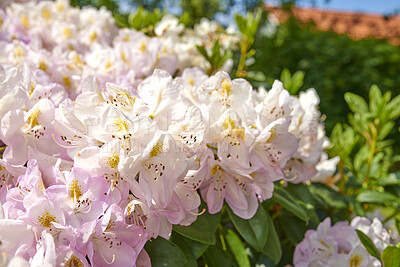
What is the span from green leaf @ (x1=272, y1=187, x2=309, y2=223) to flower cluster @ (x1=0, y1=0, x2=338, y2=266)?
0.12 metres

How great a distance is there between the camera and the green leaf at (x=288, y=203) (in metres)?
0.96

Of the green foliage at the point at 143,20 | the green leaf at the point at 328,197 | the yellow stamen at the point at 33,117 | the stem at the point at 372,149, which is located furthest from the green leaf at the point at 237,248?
the green foliage at the point at 143,20

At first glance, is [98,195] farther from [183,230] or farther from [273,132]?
[273,132]

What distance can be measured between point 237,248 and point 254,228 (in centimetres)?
9

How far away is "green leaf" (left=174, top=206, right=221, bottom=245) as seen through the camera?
81 cm

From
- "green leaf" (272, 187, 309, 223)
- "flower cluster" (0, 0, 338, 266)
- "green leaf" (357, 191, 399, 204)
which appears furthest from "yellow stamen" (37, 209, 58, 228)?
"green leaf" (357, 191, 399, 204)

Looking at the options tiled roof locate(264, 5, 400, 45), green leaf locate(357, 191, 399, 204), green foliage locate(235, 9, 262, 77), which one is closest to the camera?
green leaf locate(357, 191, 399, 204)

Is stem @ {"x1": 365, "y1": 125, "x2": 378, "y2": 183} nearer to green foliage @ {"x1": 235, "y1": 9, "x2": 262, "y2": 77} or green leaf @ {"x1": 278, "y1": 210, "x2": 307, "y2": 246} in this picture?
green leaf @ {"x1": 278, "y1": 210, "x2": 307, "y2": 246}

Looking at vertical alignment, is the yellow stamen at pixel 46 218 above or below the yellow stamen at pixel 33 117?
below

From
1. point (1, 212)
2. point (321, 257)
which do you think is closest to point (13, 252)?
point (1, 212)

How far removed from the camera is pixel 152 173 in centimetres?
68

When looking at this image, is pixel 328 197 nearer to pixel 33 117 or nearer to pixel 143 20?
pixel 33 117

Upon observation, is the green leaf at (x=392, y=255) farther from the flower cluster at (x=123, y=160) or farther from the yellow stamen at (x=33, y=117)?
the yellow stamen at (x=33, y=117)

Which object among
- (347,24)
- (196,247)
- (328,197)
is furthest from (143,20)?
(347,24)
